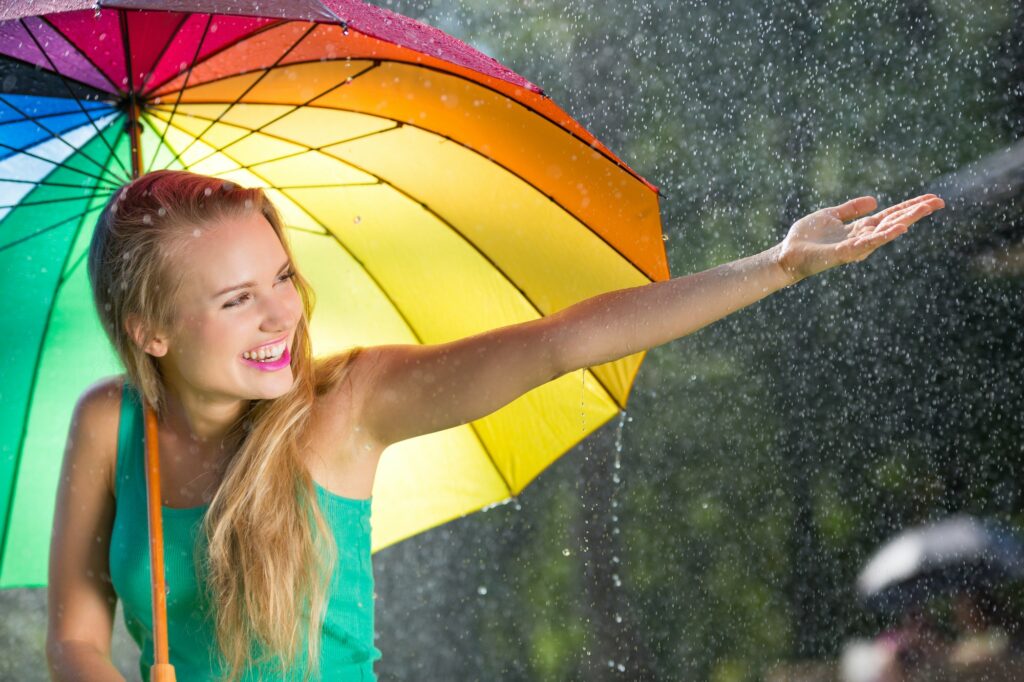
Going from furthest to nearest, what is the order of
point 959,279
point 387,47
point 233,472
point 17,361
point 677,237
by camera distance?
point 677,237 → point 959,279 → point 17,361 → point 233,472 → point 387,47

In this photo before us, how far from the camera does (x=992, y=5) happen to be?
5.25 meters

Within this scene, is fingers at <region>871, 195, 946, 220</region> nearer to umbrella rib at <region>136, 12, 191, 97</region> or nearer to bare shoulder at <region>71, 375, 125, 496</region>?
umbrella rib at <region>136, 12, 191, 97</region>

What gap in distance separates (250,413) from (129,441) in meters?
0.23

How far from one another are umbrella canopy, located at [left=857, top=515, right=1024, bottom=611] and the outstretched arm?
11.7 feet

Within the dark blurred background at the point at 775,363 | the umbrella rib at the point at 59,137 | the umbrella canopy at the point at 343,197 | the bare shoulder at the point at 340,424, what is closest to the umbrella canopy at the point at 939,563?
the dark blurred background at the point at 775,363

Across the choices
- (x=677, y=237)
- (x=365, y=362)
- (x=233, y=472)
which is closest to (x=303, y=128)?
(x=365, y=362)

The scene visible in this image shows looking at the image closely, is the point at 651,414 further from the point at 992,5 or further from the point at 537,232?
the point at 537,232

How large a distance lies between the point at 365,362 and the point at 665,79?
4.09m

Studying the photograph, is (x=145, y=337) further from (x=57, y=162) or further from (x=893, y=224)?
(x=893, y=224)

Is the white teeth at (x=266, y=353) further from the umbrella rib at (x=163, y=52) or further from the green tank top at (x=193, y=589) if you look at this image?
the umbrella rib at (x=163, y=52)

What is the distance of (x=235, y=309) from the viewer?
78.5 inches

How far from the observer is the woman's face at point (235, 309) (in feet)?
6.52

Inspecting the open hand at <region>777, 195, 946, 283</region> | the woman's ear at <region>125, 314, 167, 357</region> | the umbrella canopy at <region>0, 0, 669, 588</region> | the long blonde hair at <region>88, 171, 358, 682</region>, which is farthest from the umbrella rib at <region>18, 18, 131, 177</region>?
the open hand at <region>777, 195, 946, 283</region>

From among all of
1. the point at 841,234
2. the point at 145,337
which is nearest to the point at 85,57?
the point at 145,337
